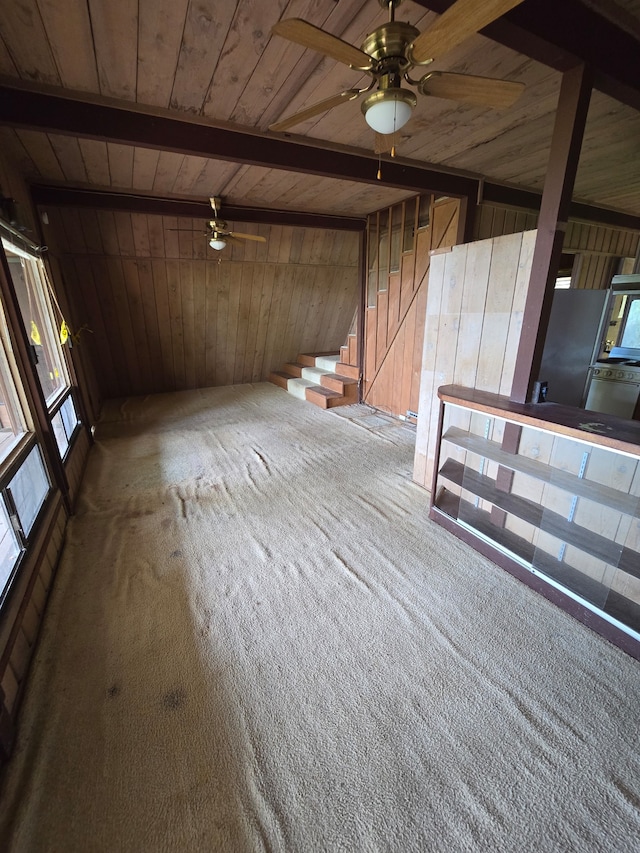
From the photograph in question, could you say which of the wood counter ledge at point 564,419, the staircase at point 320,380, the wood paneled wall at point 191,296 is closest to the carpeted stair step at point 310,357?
the staircase at point 320,380

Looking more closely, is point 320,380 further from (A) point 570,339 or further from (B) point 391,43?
(B) point 391,43

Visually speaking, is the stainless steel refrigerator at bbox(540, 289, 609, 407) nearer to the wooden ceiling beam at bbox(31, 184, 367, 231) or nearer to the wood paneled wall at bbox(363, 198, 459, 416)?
the wood paneled wall at bbox(363, 198, 459, 416)

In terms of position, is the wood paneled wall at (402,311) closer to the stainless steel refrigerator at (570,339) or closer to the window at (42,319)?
the stainless steel refrigerator at (570,339)

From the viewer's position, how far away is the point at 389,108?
1291 millimetres

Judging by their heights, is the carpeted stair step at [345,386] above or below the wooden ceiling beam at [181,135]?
below

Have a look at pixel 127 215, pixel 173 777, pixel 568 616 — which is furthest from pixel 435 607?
pixel 127 215

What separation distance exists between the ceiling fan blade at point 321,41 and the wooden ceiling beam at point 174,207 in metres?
3.14

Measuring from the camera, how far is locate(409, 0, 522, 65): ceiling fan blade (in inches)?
38.2

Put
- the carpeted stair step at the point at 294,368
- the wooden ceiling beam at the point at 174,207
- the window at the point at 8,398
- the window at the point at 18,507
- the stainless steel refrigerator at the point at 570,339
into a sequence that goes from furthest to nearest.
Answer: the carpeted stair step at the point at 294,368 < the wooden ceiling beam at the point at 174,207 < the stainless steel refrigerator at the point at 570,339 < the window at the point at 8,398 < the window at the point at 18,507

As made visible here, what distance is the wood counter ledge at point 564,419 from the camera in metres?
1.43

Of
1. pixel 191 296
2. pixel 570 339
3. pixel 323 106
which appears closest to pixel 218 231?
pixel 191 296

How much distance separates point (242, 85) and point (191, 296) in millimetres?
3699

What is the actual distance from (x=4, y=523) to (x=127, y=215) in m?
3.80

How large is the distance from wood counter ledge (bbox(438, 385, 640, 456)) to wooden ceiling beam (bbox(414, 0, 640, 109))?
151 centimetres
